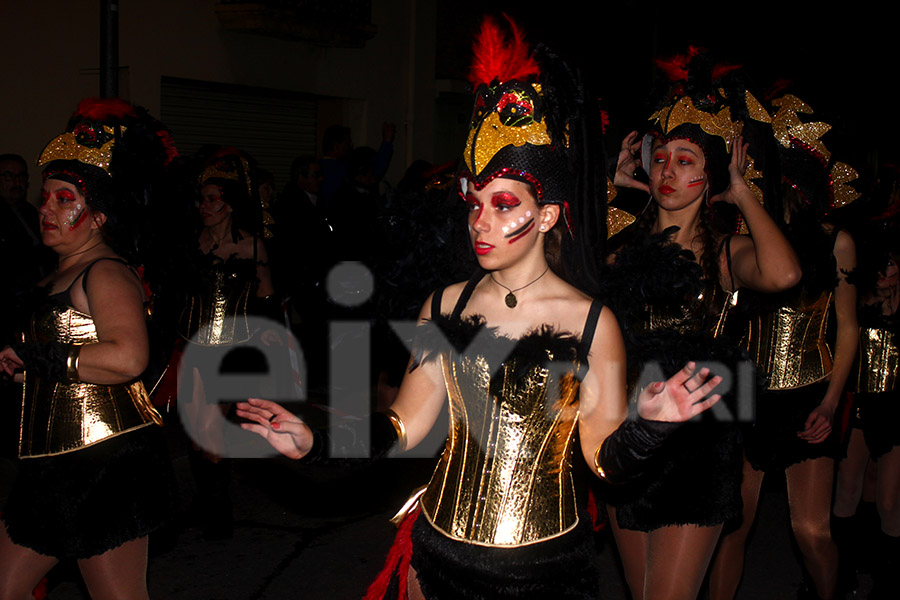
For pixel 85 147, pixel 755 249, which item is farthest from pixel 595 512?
pixel 85 147

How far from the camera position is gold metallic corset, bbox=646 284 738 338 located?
359 cm

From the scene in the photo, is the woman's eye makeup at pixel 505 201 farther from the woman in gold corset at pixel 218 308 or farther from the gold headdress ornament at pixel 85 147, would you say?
the woman in gold corset at pixel 218 308

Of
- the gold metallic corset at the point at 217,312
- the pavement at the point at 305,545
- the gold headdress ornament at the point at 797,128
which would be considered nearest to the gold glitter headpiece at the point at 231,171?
the gold metallic corset at the point at 217,312

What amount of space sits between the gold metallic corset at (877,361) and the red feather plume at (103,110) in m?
4.38

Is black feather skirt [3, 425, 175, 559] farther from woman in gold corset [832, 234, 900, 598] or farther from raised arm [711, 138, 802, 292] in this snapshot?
woman in gold corset [832, 234, 900, 598]

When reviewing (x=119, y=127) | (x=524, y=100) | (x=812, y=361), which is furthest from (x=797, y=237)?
(x=119, y=127)

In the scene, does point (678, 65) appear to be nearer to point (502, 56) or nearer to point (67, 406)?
point (502, 56)

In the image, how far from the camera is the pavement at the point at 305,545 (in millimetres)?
4906

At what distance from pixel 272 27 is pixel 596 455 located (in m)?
10.5

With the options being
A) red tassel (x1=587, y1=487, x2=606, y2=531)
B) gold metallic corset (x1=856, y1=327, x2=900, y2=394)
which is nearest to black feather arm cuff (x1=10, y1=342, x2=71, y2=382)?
red tassel (x1=587, y1=487, x2=606, y2=531)

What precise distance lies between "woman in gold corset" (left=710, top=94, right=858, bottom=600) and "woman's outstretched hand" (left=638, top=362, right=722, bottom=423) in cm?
159

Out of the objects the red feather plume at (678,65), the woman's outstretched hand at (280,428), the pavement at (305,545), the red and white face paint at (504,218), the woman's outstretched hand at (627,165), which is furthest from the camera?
the pavement at (305,545)

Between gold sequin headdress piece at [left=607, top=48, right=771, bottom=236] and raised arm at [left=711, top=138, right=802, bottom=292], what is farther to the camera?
gold sequin headdress piece at [left=607, top=48, right=771, bottom=236]

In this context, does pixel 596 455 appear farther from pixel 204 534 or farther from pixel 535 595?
pixel 204 534
